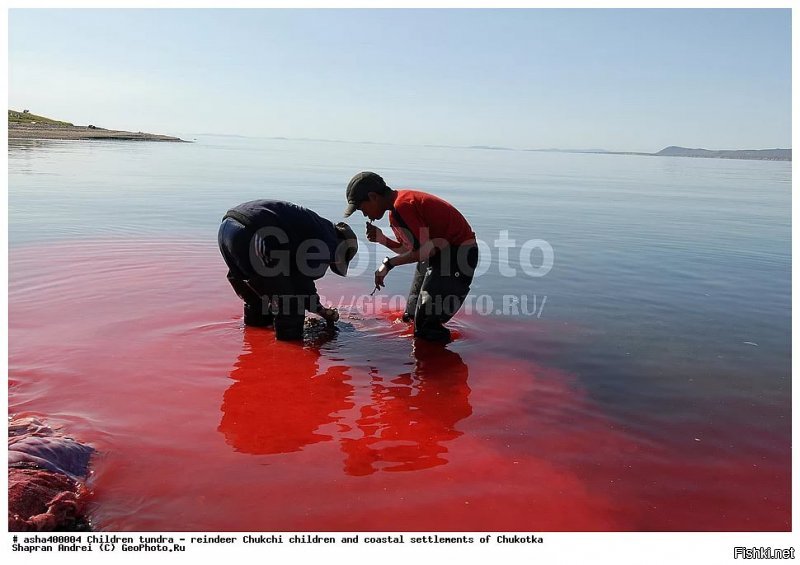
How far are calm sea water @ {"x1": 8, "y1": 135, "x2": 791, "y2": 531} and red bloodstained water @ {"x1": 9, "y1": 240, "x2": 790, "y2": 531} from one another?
0.02 m

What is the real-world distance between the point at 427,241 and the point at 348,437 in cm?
219

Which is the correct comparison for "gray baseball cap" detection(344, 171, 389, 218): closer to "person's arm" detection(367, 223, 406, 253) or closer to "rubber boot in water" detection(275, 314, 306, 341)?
"person's arm" detection(367, 223, 406, 253)

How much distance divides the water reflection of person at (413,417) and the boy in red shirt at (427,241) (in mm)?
426

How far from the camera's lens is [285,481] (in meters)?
3.53

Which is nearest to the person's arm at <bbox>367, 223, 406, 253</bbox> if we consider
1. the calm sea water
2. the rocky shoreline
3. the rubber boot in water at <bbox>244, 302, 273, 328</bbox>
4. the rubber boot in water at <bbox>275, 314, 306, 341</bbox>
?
the calm sea water

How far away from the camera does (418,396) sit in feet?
16.0

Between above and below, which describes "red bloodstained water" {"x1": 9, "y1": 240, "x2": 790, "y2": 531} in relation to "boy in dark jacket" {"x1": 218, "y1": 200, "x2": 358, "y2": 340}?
below

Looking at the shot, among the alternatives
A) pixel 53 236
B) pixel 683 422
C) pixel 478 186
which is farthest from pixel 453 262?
pixel 478 186

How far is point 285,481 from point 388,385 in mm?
1638

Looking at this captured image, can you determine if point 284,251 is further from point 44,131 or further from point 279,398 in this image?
point 44,131

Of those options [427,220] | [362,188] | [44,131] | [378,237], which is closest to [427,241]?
[427,220]

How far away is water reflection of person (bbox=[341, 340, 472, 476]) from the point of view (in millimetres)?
3846

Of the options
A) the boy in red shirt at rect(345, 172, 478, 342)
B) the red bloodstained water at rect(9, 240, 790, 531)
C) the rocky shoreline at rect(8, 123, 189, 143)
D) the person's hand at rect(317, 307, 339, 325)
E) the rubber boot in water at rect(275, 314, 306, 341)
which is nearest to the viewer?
the red bloodstained water at rect(9, 240, 790, 531)
